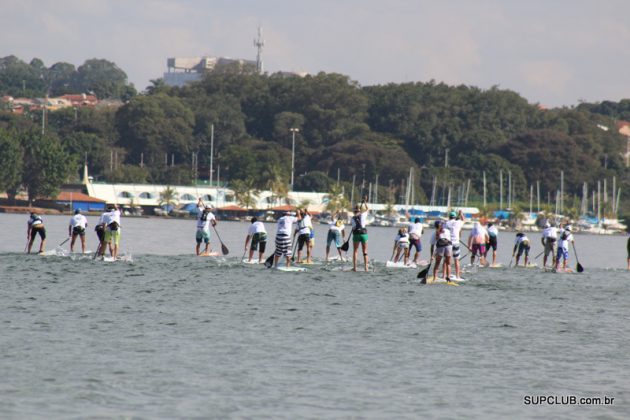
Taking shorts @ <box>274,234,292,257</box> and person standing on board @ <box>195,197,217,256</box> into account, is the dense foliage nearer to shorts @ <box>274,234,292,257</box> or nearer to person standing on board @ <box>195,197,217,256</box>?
person standing on board @ <box>195,197,217,256</box>

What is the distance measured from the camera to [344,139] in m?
182

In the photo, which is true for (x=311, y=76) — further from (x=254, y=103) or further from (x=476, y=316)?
(x=476, y=316)

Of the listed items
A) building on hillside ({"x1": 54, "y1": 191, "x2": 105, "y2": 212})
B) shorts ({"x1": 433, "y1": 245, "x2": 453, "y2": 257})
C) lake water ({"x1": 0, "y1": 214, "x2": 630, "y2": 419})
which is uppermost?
shorts ({"x1": 433, "y1": 245, "x2": 453, "y2": 257})

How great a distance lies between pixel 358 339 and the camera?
70.4 feet

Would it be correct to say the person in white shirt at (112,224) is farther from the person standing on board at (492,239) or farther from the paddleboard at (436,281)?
the person standing on board at (492,239)

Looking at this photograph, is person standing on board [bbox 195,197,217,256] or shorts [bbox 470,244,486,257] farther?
shorts [bbox 470,244,486,257]

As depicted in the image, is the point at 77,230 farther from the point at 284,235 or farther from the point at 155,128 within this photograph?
the point at 155,128

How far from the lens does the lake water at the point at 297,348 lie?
15.9 meters

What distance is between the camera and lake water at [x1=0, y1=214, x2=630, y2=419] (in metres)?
15.9

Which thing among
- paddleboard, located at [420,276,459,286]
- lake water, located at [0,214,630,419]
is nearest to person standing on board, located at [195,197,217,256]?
lake water, located at [0,214,630,419]

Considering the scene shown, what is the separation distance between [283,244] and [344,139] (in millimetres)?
147736

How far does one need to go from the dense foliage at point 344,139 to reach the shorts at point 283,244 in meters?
119

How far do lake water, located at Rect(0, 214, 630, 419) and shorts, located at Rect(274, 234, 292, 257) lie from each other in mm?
1273

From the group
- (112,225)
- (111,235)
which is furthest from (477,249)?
(112,225)
